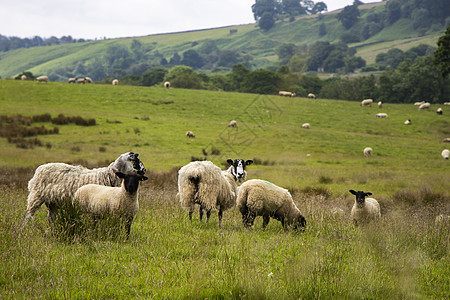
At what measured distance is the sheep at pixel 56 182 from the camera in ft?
25.8

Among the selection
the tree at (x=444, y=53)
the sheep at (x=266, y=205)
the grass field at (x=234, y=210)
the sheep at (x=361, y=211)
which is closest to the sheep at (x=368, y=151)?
the grass field at (x=234, y=210)

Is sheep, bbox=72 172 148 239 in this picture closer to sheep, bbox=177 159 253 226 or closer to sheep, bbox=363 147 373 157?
sheep, bbox=177 159 253 226

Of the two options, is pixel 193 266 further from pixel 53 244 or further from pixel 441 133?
pixel 441 133

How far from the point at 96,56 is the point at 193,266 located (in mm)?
196959

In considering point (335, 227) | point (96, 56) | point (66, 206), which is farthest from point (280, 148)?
point (96, 56)

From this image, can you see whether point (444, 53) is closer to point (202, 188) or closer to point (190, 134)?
point (190, 134)

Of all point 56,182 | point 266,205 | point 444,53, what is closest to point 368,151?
point 444,53

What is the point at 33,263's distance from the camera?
15.4ft

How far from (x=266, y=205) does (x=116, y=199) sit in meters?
3.66

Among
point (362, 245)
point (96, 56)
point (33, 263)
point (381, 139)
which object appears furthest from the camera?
point (96, 56)

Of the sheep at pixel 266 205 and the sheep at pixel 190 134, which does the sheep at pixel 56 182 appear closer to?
the sheep at pixel 266 205

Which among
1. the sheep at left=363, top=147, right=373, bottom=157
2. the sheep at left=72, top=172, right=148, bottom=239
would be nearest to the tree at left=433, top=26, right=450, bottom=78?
the sheep at left=363, top=147, right=373, bottom=157

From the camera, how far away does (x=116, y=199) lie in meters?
7.03

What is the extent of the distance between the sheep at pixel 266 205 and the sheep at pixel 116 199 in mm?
2898
